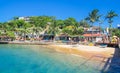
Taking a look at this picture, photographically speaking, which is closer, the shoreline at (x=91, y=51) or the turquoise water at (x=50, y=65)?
the turquoise water at (x=50, y=65)

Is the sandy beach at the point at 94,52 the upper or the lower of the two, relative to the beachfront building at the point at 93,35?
lower

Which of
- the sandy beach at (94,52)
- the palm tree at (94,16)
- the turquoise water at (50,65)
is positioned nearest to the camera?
the turquoise water at (50,65)

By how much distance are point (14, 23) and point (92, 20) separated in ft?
102

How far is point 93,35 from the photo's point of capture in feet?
222

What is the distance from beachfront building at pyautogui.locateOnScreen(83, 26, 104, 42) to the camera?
66581 mm

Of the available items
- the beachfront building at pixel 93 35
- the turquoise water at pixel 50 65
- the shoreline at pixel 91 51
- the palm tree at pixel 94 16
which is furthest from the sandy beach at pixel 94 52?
the palm tree at pixel 94 16

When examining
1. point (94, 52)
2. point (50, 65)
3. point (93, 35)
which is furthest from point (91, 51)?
point (93, 35)

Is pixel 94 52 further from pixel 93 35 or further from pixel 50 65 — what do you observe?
pixel 93 35

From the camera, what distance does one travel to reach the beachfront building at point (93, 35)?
218 feet

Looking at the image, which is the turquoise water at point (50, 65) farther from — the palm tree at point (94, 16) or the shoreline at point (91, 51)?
the palm tree at point (94, 16)

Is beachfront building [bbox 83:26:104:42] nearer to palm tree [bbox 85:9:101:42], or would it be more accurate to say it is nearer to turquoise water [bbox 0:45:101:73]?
palm tree [bbox 85:9:101:42]

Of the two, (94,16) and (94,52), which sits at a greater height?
(94,16)

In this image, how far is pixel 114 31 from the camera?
87.0 meters

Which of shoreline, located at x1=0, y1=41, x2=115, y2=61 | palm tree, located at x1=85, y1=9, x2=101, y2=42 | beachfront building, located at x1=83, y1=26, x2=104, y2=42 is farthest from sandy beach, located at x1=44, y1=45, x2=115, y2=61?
palm tree, located at x1=85, y1=9, x2=101, y2=42
